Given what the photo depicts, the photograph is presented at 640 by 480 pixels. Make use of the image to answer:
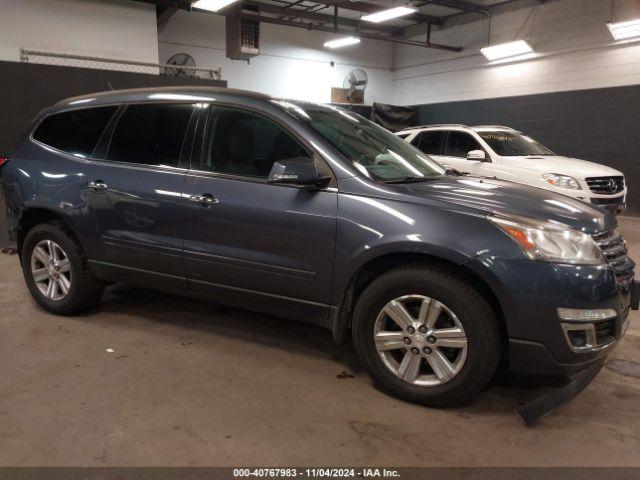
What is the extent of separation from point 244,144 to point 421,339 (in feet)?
5.20

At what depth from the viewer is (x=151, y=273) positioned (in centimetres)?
338

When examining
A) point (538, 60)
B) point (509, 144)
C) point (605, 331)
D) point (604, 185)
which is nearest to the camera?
point (605, 331)

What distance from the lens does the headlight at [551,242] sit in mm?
2285

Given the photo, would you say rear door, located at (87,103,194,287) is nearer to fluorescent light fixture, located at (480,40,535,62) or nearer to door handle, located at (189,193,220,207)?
door handle, located at (189,193,220,207)

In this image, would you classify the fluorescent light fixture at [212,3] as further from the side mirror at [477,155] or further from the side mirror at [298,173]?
the side mirror at [298,173]

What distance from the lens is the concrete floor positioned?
2.21 meters

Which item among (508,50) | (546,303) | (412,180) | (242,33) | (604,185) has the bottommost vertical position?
(546,303)

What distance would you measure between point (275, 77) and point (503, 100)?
6257mm

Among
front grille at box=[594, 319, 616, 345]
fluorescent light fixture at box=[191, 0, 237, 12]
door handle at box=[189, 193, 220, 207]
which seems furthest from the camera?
fluorescent light fixture at box=[191, 0, 237, 12]

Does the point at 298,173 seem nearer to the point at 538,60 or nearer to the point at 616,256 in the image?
the point at 616,256

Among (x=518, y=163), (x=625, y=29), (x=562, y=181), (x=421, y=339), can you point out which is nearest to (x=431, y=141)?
(x=518, y=163)

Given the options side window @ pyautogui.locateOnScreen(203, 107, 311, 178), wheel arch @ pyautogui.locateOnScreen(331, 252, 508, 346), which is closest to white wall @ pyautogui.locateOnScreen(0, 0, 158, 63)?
side window @ pyautogui.locateOnScreen(203, 107, 311, 178)

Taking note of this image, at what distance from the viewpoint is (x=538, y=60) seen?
11969mm

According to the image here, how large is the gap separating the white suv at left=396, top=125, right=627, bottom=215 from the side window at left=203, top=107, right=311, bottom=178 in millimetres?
4240
